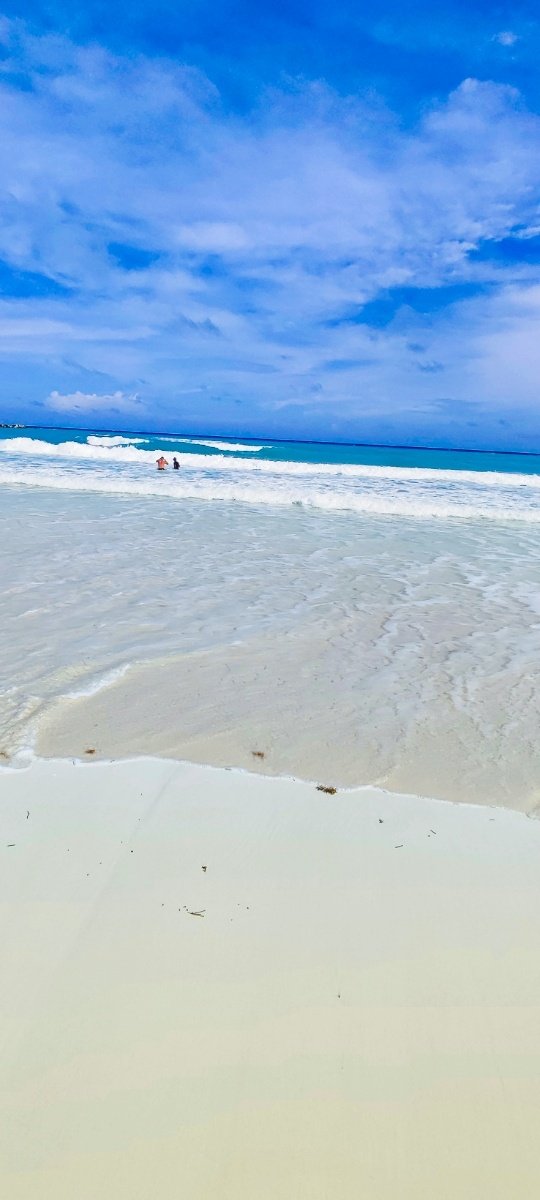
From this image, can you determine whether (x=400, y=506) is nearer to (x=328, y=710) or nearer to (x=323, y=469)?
(x=328, y=710)

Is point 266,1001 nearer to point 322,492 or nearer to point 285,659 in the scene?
point 285,659

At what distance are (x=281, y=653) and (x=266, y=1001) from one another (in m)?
3.33

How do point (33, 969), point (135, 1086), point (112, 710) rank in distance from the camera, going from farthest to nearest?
point (112, 710)
point (33, 969)
point (135, 1086)

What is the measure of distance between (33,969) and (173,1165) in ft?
2.51

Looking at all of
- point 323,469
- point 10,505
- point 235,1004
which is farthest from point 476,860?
point 323,469

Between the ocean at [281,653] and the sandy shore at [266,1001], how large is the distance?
579 mm

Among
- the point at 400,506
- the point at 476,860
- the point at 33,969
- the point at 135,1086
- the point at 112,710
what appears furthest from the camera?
the point at 400,506

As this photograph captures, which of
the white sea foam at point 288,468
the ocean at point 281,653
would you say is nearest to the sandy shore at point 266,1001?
the ocean at point 281,653

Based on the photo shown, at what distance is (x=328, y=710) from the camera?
4.22 meters

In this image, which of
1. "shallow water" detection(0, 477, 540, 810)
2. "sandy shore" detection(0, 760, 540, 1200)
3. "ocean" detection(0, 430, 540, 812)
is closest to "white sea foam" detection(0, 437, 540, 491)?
"ocean" detection(0, 430, 540, 812)

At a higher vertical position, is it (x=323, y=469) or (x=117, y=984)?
(x=323, y=469)

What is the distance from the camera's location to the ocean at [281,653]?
367 cm

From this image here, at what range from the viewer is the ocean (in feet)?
12.0

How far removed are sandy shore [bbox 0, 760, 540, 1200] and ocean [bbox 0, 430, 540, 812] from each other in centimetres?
58
